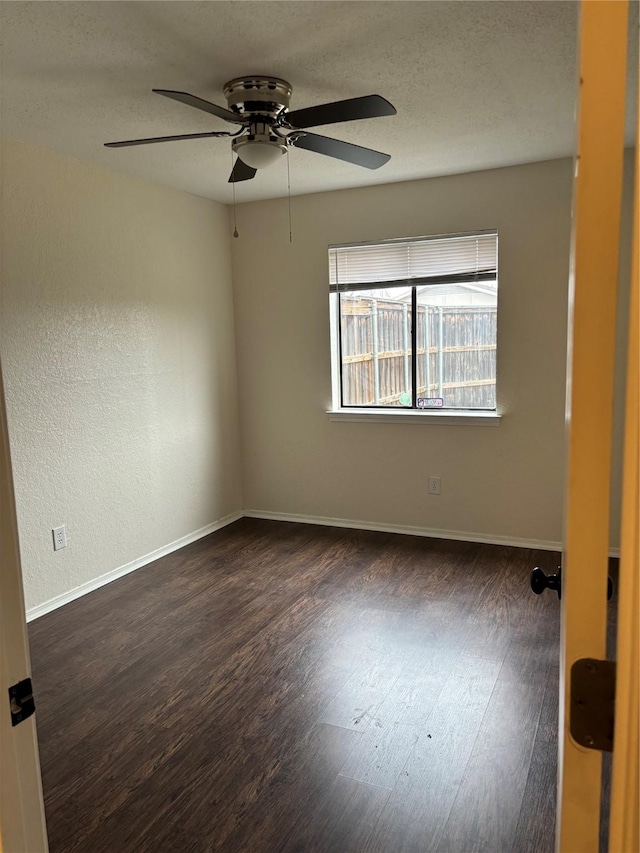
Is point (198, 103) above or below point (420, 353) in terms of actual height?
above

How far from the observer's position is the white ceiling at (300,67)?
6.77ft

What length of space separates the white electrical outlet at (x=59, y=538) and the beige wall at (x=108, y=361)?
4 centimetres

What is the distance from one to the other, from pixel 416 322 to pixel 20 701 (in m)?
3.96

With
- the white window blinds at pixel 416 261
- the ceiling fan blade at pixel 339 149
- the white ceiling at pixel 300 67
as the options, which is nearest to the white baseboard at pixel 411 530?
the white window blinds at pixel 416 261

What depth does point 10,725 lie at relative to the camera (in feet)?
2.98

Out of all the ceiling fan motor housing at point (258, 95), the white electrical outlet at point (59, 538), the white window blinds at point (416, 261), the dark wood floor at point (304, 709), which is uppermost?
the ceiling fan motor housing at point (258, 95)

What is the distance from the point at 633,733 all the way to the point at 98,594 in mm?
3589

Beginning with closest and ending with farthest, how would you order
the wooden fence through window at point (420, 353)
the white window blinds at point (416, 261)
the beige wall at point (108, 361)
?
the beige wall at point (108, 361)
the white window blinds at point (416, 261)
the wooden fence through window at point (420, 353)

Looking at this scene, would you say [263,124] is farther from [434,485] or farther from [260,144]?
[434,485]

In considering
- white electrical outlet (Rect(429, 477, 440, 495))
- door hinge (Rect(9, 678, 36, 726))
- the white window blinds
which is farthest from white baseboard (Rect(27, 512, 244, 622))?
door hinge (Rect(9, 678, 36, 726))

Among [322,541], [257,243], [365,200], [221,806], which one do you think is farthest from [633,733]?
[257,243]

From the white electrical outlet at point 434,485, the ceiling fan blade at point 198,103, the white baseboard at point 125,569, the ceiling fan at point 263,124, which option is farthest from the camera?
the white electrical outlet at point 434,485

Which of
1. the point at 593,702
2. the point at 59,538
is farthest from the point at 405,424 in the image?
the point at 593,702

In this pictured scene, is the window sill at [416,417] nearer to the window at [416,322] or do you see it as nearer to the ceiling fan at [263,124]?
the window at [416,322]
